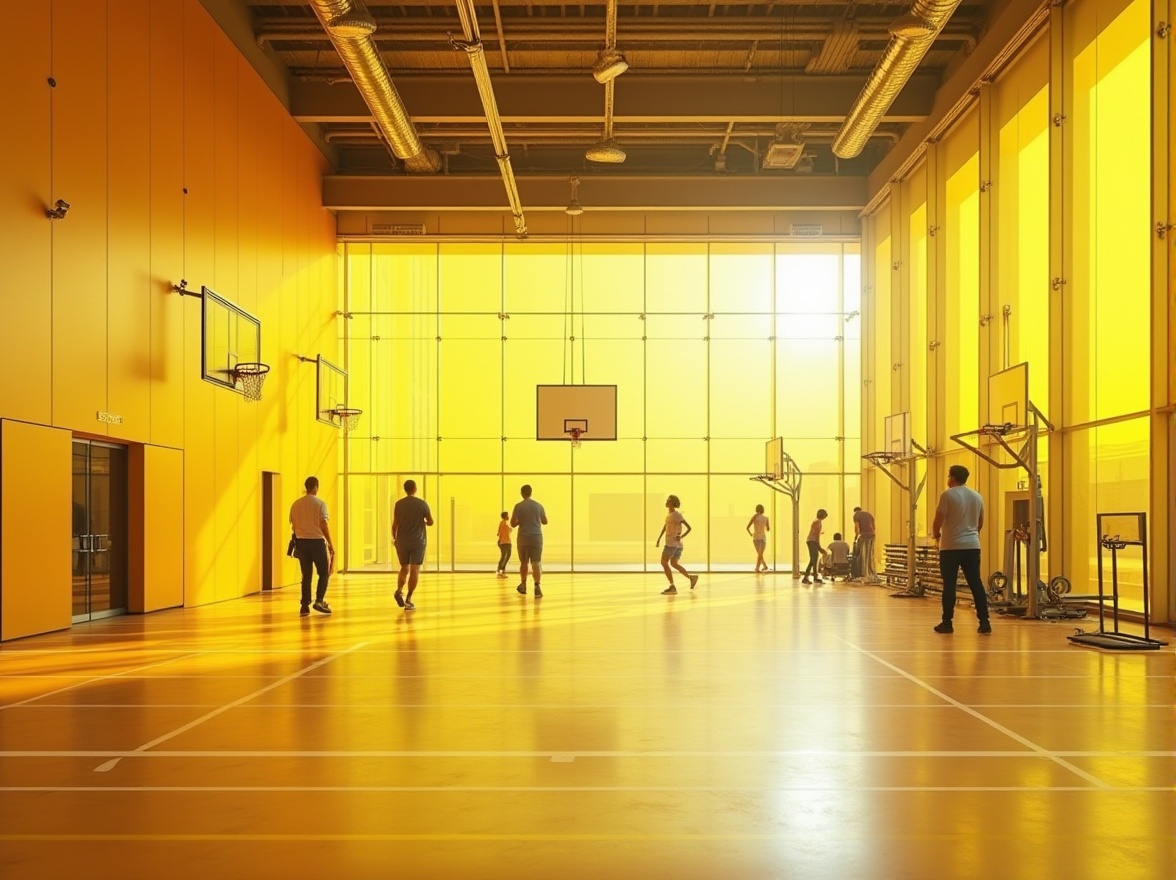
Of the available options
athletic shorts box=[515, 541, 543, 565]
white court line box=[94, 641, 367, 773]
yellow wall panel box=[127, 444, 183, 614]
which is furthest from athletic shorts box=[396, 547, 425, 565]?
white court line box=[94, 641, 367, 773]

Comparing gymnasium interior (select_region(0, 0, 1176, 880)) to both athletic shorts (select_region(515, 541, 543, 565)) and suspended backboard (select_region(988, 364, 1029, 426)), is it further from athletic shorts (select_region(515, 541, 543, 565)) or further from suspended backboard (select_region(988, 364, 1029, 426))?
Result: athletic shorts (select_region(515, 541, 543, 565))

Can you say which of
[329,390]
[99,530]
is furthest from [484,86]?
[329,390]

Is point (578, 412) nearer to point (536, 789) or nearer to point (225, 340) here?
point (225, 340)

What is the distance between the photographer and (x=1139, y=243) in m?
13.4

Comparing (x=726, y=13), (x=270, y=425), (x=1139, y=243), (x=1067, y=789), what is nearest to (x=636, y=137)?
(x=726, y=13)

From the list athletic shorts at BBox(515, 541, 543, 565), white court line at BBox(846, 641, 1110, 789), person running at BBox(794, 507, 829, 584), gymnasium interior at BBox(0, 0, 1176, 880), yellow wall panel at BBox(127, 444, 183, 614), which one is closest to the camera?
gymnasium interior at BBox(0, 0, 1176, 880)

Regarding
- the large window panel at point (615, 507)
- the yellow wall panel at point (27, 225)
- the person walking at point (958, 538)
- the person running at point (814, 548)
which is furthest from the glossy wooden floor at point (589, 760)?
the large window panel at point (615, 507)

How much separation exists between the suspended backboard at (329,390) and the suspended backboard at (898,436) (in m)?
11.3

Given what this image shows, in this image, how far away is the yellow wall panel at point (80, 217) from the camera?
12.2 m

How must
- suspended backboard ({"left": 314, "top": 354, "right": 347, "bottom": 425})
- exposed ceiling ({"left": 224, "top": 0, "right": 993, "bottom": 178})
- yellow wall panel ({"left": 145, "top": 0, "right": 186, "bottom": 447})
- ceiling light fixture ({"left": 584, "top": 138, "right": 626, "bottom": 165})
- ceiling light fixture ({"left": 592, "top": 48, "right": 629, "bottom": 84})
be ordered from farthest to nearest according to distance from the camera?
1. suspended backboard ({"left": 314, "top": 354, "right": 347, "bottom": 425})
2. ceiling light fixture ({"left": 584, "top": 138, "right": 626, "bottom": 165})
3. exposed ceiling ({"left": 224, "top": 0, "right": 993, "bottom": 178})
4. ceiling light fixture ({"left": 592, "top": 48, "right": 629, "bottom": 84})
5. yellow wall panel ({"left": 145, "top": 0, "right": 186, "bottom": 447})

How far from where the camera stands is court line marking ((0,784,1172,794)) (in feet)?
15.1

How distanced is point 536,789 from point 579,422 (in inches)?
791

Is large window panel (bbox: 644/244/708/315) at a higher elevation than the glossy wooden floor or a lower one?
higher

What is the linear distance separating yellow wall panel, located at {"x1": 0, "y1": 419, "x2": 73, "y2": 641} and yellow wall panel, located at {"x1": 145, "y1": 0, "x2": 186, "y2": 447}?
101 inches
